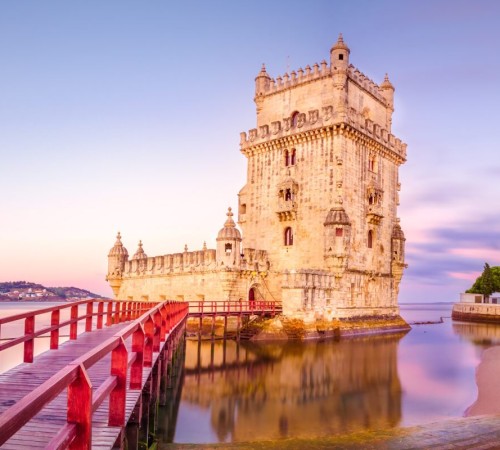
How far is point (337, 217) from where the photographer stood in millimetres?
33281

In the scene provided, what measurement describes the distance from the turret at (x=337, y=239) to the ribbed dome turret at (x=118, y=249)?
68.1 feet

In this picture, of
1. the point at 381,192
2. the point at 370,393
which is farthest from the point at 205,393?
the point at 381,192

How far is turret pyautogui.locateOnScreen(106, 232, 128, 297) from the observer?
4616 cm

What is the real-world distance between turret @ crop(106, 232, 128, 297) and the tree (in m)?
48.1

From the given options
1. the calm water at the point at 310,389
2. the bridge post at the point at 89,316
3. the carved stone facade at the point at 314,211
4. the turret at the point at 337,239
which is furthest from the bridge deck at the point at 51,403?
the turret at the point at 337,239

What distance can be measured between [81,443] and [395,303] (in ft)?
128

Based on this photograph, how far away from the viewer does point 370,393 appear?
59.4 feet

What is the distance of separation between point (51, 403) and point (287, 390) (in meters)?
13.2

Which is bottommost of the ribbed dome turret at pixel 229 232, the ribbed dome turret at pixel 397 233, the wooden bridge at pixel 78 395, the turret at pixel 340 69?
the wooden bridge at pixel 78 395

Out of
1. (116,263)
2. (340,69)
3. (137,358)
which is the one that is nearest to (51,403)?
(137,358)

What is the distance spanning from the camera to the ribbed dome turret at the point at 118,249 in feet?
153

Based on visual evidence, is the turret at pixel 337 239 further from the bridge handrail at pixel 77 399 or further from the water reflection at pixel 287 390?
the bridge handrail at pixel 77 399

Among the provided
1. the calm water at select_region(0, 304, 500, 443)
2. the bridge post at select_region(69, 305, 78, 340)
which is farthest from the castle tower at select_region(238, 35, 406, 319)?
the bridge post at select_region(69, 305, 78, 340)

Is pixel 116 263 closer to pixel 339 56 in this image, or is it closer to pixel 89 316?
pixel 339 56
